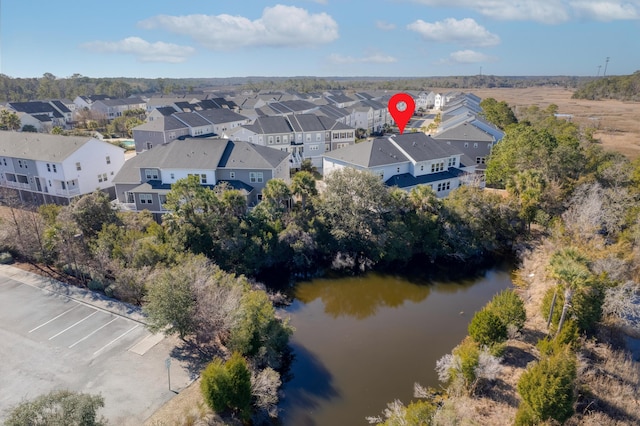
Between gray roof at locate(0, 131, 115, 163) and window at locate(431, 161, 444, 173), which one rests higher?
gray roof at locate(0, 131, 115, 163)

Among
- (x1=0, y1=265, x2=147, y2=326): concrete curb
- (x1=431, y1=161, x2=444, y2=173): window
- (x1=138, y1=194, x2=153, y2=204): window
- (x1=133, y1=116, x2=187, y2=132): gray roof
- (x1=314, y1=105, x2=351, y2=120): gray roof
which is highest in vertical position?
(x1=314, y1=105, x2=351, y2=120): gray roof

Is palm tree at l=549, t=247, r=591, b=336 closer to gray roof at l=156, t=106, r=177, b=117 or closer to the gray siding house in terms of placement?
the gray siding house

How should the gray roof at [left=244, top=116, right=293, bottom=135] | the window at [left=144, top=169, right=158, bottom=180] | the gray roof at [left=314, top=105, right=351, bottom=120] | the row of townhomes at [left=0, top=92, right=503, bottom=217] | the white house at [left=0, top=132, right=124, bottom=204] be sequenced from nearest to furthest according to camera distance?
the row of townhomes at [left=0, top=92, right=503, bottom=217]
the window at [left=144, top=169, right=158, bottom=180]
the white house at [left=0, top=132, right=124, bottom=204]
the gray roof at [left=244, top=116, right=293, bottom=135]
the gray roof at [left=314, top=105, right=351, bottom=120]

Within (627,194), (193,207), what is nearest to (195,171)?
(193,207)

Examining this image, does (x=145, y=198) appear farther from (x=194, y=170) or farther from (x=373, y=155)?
(x=373, y=155)

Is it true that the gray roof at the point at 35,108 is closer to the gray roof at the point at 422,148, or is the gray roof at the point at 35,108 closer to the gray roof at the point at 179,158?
the gray roof at the point at 179,158

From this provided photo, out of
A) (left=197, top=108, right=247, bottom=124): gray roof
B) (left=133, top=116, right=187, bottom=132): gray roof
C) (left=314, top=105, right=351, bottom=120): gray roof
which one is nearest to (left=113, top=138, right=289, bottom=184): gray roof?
(left=133, top=116, right=187, bottom=132): gray roof

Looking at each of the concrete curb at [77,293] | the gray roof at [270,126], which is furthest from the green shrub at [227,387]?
the gray roof at [270,126]

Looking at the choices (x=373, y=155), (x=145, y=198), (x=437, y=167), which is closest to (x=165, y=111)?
(x=145, y=198)
